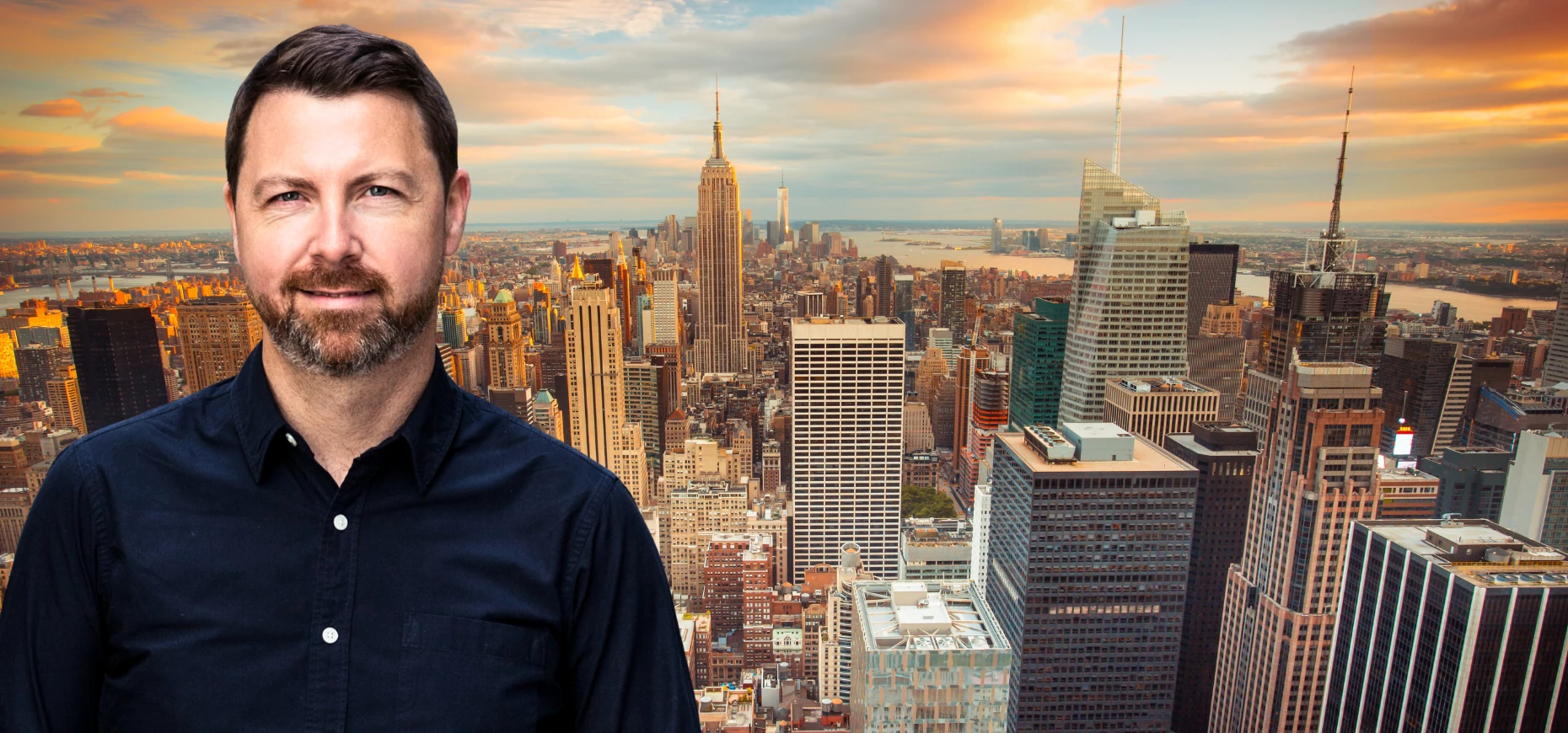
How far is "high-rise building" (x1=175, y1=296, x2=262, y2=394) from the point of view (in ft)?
10.6

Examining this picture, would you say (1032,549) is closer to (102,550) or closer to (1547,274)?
(1547,274)

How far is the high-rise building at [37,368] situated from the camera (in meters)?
4.50

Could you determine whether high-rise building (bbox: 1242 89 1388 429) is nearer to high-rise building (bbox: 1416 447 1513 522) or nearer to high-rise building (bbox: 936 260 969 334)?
high-rise building (bbox: 1416 447 1513 522)

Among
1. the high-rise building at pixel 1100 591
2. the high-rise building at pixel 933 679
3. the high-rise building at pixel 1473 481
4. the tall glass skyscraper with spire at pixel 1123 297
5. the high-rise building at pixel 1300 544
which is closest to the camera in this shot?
the high-rise building at pixel 933 679

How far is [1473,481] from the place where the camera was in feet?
24.2

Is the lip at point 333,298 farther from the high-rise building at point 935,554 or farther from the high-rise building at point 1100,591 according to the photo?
the high-rise building at point 935,554

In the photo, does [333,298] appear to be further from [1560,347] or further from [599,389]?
[599,389]

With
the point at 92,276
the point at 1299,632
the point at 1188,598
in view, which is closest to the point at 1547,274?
the point at 1299,632

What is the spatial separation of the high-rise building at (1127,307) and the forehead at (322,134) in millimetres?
14034

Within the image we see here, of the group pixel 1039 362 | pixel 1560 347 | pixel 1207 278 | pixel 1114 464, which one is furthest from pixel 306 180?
pixel 1039 362

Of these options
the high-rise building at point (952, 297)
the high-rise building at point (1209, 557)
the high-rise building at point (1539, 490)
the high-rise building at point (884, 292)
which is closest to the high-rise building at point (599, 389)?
the high-rise building at point (884, 292)

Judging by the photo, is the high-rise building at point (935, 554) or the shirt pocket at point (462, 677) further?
the high-rise building at point (935, 554)

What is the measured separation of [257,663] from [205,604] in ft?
0.17

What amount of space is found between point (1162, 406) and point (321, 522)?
42.6 feet
